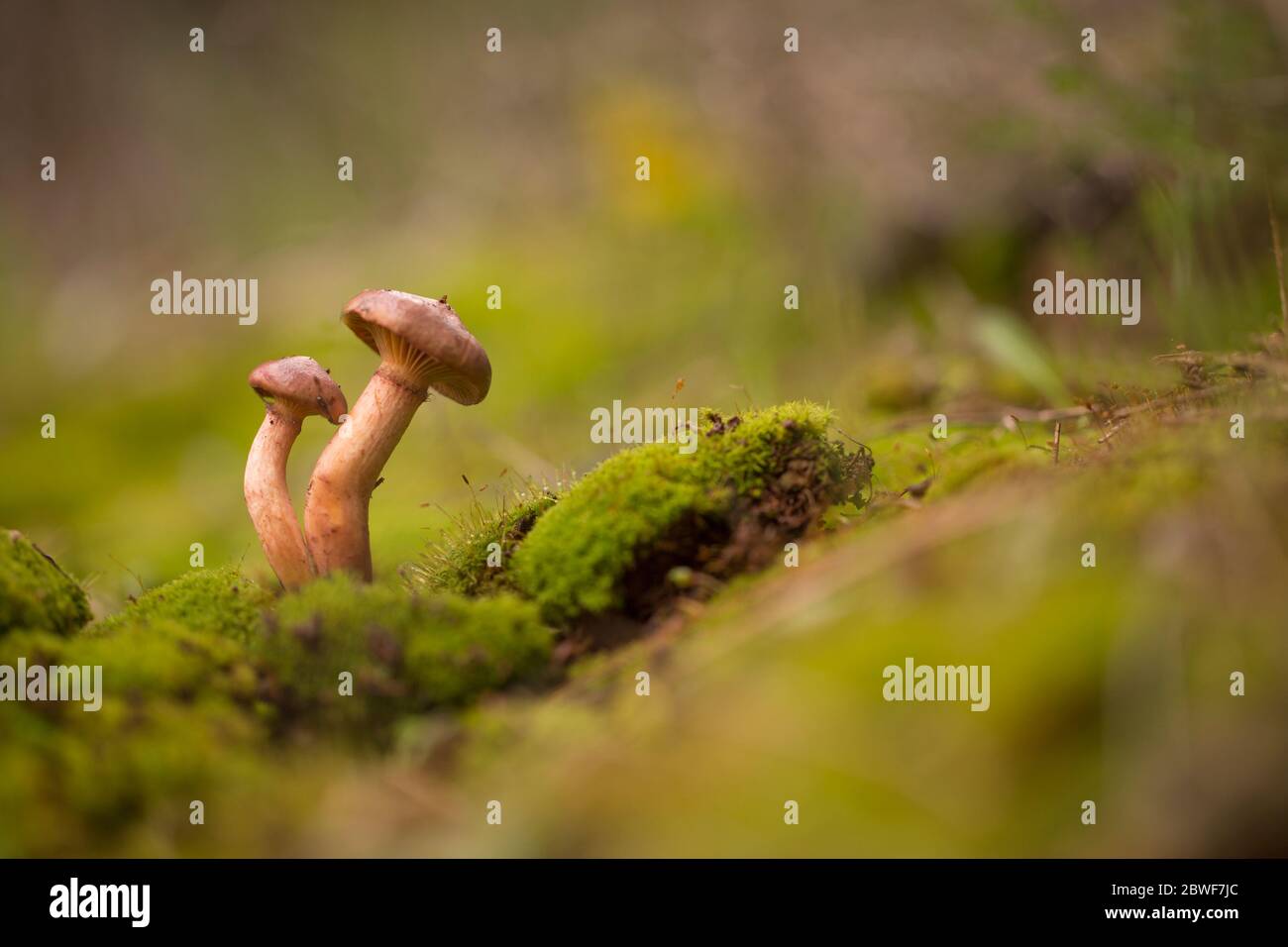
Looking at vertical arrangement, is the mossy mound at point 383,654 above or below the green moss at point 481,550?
below

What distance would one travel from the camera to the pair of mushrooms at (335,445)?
299 centimetres

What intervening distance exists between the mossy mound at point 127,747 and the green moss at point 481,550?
776 millimetres

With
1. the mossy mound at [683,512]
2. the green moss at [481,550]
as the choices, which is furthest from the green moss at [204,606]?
the mossy mound at [683,512]

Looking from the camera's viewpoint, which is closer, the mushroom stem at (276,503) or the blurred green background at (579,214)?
the mushroom stem at (276,503)

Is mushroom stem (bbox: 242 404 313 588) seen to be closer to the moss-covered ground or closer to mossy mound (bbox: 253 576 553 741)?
the moss-covered ground

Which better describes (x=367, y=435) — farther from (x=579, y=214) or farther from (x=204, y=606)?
(x=579, y=214)

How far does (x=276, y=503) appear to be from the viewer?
10.2ft

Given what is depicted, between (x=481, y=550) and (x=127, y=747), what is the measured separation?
1232 mm

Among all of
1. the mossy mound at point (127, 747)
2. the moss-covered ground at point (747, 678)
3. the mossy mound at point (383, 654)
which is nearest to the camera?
the moss-covered ground at point (747, 678)

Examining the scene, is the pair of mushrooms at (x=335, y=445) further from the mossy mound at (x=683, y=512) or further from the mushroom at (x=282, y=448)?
the mossy mound at (x=683, y=512)

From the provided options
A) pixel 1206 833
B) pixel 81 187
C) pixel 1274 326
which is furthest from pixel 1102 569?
pixel 81 187

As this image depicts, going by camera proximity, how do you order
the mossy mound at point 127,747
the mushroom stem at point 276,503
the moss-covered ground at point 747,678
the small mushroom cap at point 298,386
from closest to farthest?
the moss-covered ground at point 747,678, the mossy mound at point 127,747, the small mushroom cap at point 298,386, the mushroom stem at point 276,503

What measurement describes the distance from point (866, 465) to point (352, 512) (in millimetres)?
1591
